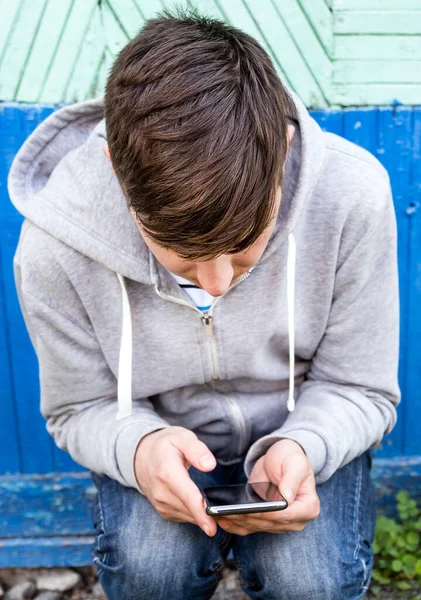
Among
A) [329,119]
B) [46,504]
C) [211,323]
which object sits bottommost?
[46,504]

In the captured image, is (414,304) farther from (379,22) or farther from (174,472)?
(174,472)

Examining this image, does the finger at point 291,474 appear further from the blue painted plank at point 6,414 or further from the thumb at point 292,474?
the blue painted plank at point 6,414

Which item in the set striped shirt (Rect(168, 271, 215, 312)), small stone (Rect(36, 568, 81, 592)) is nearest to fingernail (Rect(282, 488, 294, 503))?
striped shirt (Rect(168, 271, 215, 312))

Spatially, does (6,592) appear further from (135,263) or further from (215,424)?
(135,263)

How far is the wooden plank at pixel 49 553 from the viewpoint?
225 cm

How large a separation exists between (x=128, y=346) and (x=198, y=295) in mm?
170

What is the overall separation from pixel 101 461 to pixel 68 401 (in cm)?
17

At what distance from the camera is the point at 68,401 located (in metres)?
1.66

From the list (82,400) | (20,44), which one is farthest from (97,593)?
(20,44)

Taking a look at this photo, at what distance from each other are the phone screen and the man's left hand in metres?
0.02

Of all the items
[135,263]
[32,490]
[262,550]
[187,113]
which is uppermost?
[187,113]

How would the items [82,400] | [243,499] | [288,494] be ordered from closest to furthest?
[288,494]
[243,499]
[82,400]

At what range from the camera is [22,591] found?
2.22 metres

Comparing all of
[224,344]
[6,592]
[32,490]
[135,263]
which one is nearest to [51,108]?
[135,263]
